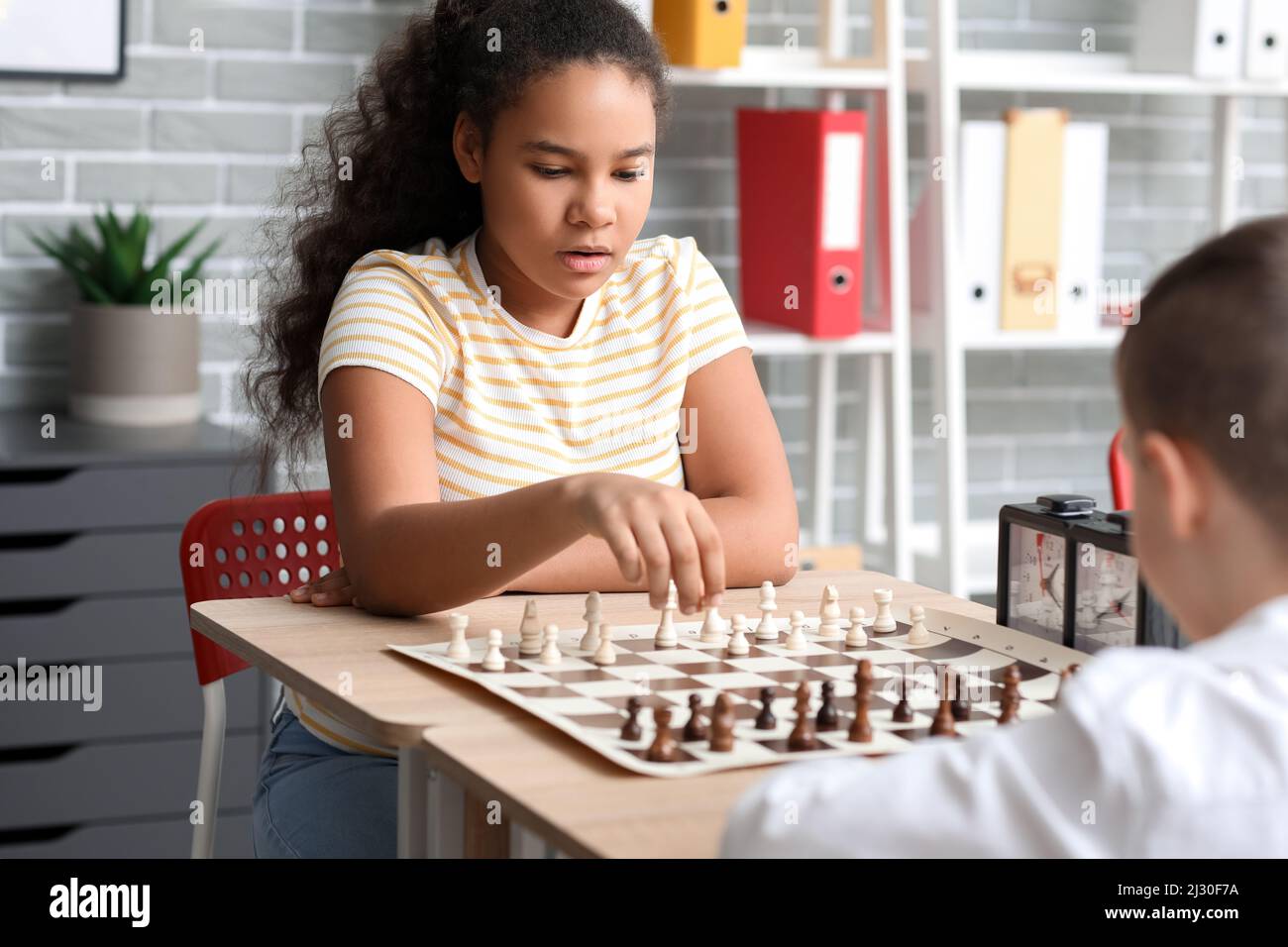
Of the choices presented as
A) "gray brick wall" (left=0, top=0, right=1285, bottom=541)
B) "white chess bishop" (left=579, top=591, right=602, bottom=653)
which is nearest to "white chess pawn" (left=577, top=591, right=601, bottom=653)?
"white chess bishop" (left=579, top=591, right=602, bottom=653)

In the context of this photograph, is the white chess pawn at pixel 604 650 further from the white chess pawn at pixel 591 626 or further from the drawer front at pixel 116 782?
→ the drawer front at pixel 116 782

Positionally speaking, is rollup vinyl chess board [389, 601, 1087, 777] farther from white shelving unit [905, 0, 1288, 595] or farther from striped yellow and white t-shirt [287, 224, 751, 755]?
white shelving unit [905, 0, 1288, 595]

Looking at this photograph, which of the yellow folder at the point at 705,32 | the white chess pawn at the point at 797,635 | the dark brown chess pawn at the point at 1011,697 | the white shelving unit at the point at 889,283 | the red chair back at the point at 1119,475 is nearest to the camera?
the dark brown chess pawn at the point at 1011,697

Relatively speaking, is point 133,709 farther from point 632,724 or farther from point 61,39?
point 632,724

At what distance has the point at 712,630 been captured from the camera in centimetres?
139

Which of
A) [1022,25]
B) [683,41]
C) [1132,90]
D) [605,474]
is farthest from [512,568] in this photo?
[1022,25]

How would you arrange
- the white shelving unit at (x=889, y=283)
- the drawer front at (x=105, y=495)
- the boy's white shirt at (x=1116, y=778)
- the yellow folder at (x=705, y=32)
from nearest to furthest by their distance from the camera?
1. the boy's white shirt at (x=1116, y=778)
2. the drawer front at (x=105, y=495)
3. the yellow folder at (x=705, y=32)
4. the white shelving unit at (x=889, y=283)

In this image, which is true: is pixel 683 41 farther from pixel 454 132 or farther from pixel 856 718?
pixel 856 718

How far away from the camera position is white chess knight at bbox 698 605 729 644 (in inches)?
54.4

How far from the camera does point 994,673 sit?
127 cm

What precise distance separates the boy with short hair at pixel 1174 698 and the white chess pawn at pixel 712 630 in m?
0.51

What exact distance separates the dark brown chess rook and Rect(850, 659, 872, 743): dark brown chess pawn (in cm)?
6

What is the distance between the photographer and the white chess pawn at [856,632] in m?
1.37

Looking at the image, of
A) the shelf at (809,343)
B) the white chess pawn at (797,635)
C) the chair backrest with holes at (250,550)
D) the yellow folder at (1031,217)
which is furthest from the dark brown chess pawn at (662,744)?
the yellow folder at (1031,217)
